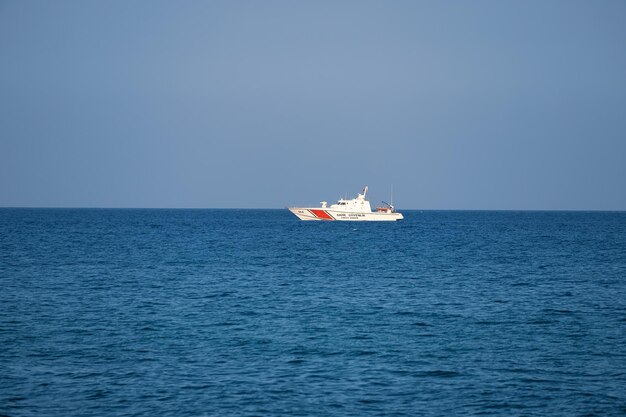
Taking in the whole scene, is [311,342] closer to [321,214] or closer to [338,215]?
[338,215]

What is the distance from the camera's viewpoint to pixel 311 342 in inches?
1105

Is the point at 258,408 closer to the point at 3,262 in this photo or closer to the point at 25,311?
the point at 25,311

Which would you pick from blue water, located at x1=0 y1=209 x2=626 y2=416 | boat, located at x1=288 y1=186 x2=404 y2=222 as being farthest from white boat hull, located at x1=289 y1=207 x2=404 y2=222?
blue water, located at x1=0 y1=209 x2=626 y2=416

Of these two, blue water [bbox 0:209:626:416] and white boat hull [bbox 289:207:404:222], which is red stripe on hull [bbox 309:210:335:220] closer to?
white boat hull [bbox 289:207:404:222]

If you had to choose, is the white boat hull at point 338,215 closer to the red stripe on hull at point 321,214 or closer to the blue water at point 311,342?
the red stripe on hull at point 321,214

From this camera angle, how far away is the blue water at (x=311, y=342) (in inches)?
812

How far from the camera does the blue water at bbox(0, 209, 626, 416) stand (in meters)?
20.6

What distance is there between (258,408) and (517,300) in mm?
23614

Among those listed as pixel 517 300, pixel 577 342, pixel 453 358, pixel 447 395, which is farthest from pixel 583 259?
pixel 447 395

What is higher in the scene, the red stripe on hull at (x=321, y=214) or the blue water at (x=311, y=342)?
the red stripe on hull at (x=321, y=214)

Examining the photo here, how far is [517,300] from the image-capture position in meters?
39.8

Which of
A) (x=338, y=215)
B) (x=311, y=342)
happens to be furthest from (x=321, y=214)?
(x=311, y=342)

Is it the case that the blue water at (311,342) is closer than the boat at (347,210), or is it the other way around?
the blue water at (311,342)

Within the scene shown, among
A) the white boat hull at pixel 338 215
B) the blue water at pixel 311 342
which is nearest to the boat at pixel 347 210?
the white boat hull at pixel 338 215
